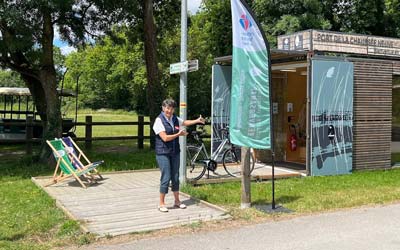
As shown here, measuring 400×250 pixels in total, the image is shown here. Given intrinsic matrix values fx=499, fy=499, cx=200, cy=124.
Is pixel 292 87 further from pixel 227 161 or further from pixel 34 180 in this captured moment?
pixel 34 180

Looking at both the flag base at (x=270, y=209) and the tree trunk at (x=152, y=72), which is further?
the tree trunk at (x=152, y=72)

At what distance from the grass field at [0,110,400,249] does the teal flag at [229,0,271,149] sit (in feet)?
3.91

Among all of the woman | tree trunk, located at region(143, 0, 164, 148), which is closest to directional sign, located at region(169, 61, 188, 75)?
the woman

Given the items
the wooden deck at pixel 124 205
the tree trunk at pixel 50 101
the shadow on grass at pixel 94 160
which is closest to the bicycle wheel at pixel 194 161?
the wooden deck at pixel 124 205

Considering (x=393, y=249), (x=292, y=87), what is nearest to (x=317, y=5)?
(x=292, y=87)

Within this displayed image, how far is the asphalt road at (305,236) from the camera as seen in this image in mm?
5836

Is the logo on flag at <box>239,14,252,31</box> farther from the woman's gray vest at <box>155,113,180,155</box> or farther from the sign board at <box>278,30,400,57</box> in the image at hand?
the sign board at <box>278,30,400,57</box>

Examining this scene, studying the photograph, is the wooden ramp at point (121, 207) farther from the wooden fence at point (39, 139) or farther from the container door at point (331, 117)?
Answer: the wooden fence at point (39, 139)

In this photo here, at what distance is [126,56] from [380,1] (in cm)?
4630

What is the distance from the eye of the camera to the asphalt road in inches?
230

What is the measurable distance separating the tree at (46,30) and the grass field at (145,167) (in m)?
2.00

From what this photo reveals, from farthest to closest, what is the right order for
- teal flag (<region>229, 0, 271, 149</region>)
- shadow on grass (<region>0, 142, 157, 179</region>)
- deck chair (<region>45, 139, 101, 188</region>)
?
shadow on grass (<region>0, 142, 157, 179</region>) → deck chair (<region>45, 139, 101, 188</region>) → teal flag (<region>229, 0, 271, 149</region>)

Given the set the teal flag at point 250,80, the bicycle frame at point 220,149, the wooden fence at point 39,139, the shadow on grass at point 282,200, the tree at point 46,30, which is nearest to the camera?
the teal flag at point 250,80

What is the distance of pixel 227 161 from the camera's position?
11320mm
